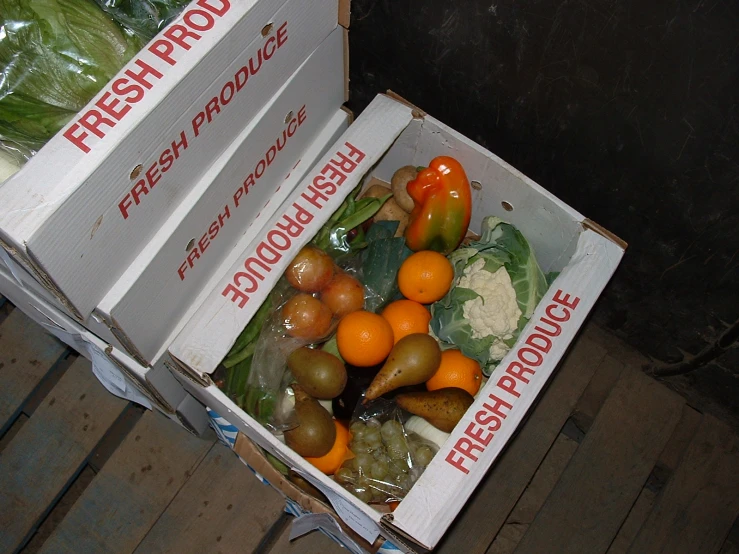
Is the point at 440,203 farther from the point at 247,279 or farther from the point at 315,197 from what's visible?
the point at 247,279

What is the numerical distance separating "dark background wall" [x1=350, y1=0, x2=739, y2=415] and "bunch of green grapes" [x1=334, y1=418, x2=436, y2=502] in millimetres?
589

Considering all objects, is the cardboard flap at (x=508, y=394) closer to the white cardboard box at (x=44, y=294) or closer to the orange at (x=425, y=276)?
the orange at (x=425, y=276)

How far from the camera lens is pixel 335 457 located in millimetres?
1249

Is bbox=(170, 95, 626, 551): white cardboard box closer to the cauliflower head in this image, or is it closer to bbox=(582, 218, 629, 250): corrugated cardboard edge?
bbox=(582, 218, 629, 250): corrugated cardboard edge

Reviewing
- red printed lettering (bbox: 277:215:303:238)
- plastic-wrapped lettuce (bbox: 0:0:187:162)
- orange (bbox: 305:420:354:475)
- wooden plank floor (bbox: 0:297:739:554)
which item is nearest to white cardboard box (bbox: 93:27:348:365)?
red printed lettering (bbox: 277:215:303:238)

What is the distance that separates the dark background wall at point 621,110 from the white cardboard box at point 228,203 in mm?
188

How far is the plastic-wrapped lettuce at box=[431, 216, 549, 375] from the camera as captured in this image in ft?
4.21

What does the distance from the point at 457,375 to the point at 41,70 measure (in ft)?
2.66

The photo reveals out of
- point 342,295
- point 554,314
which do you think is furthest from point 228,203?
point 554,314

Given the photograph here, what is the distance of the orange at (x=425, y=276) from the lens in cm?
127

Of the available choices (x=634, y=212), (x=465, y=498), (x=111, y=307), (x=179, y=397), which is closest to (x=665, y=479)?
(x=634, y=212)

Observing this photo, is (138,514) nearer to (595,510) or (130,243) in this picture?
(130,243)

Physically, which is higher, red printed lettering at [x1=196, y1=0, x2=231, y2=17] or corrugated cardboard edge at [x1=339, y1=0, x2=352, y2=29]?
corrugated cardboard edge at [x1=339, y1=0, x2=352, y2=29]

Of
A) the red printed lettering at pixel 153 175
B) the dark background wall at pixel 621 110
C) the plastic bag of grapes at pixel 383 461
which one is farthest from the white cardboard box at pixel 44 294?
the dark background wall at pixel 621 110
